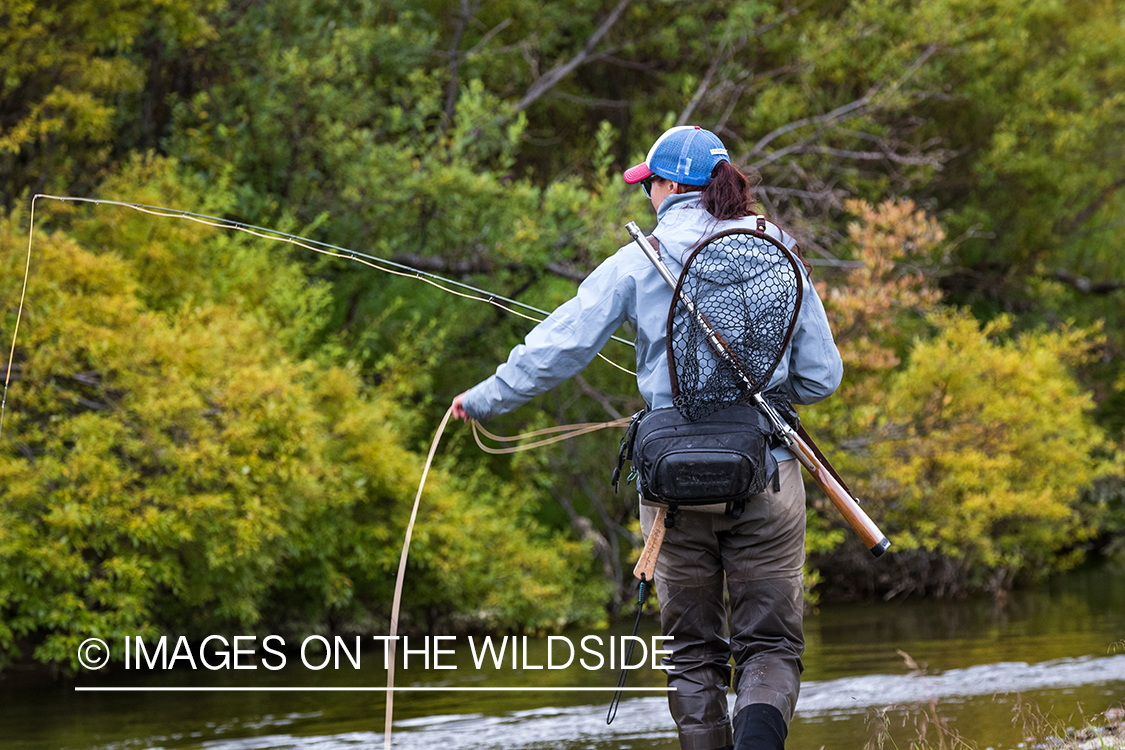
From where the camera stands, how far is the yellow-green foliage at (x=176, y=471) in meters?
7.90

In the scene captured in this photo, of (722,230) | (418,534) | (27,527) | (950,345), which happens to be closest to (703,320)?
(722,230)

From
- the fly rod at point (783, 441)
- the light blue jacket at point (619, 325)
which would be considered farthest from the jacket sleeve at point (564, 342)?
the fly rod at point (783, 441)

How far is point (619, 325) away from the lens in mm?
3289

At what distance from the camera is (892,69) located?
13.5m

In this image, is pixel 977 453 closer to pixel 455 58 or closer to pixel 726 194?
pixel 455 58

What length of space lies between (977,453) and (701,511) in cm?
847

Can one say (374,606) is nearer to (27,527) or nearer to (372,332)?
(372,332)

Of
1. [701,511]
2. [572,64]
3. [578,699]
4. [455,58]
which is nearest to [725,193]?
[701,511]

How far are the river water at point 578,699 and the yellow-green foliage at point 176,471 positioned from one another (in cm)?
62

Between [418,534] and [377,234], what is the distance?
343 cm

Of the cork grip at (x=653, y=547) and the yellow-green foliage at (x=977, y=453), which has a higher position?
the yellow-green foliage at (x=977, y=453)

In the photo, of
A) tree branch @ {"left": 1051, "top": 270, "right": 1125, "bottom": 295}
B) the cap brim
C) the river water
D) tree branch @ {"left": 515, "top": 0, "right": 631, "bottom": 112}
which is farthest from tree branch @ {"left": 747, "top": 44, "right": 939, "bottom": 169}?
the cap brim

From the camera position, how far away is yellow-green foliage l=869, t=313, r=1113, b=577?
1095cm

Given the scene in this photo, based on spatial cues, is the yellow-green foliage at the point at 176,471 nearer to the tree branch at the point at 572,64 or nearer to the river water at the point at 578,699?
the river water at the point at 578,699
